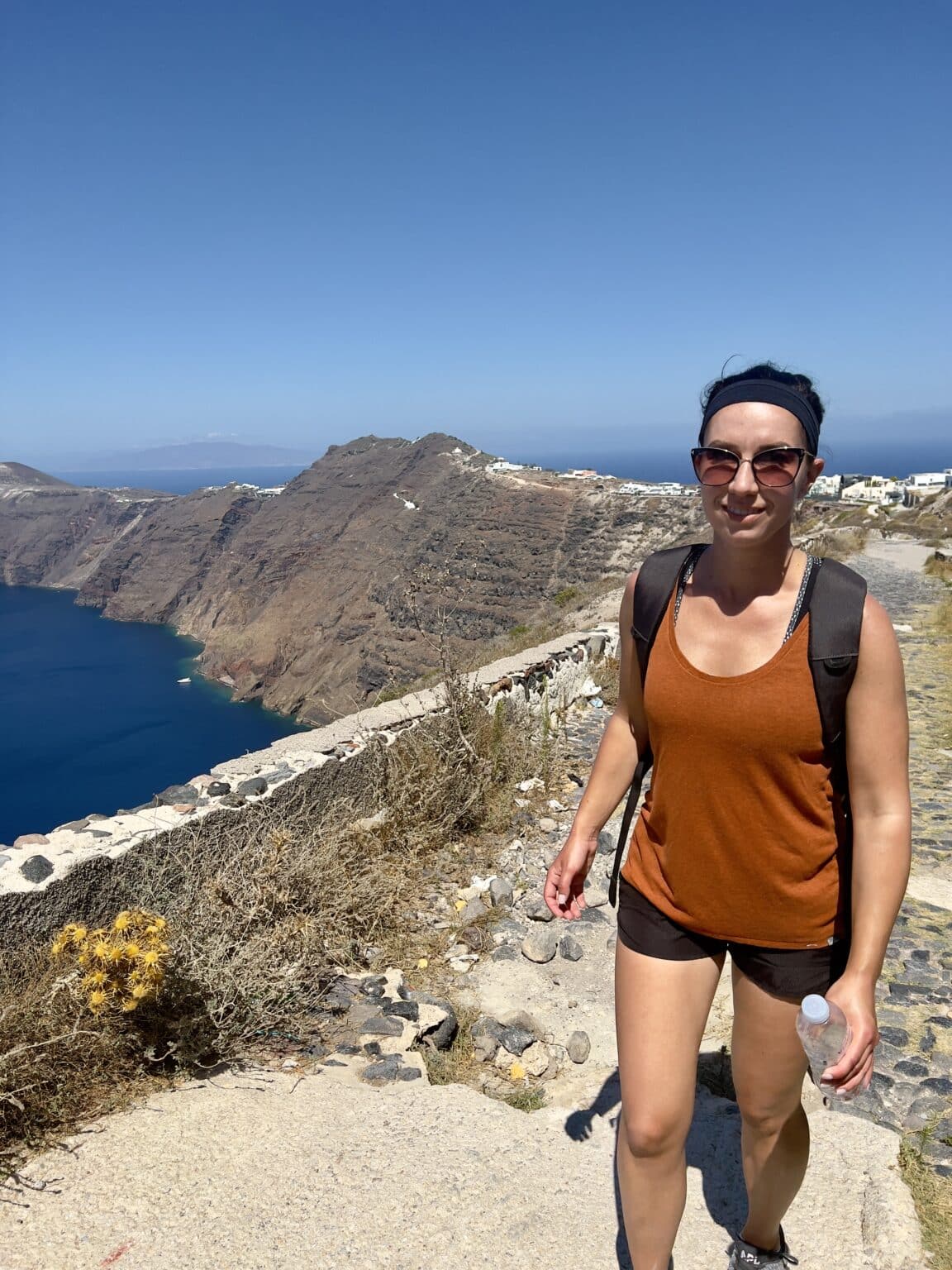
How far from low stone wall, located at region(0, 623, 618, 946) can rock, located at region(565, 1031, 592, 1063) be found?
71.3 inches

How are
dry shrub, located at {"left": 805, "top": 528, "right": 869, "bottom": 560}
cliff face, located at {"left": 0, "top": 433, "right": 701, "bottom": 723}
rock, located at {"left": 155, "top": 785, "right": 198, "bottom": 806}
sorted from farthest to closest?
cliff face, located at {"left": 0, "top": 433, "right": 701, "bottom": 723}
dry shrub, located at {"left": 805, "top": 528, "right": 869, "bottom": 560}
rock, located at {"left": 155, "top": 785, "right": 198, "bottom": 806}

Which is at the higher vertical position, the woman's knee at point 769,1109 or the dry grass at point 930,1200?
the woman's knee at point 769,1109

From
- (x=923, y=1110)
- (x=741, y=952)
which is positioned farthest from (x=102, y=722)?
(x=741, y=952)

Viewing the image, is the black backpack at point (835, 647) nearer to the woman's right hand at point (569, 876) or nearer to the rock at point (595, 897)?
the woman's right hand at point (569, 876)

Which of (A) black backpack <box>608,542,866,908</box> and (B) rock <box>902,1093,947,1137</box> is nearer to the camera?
(A) black backpack <box>608,542,866,908</box>

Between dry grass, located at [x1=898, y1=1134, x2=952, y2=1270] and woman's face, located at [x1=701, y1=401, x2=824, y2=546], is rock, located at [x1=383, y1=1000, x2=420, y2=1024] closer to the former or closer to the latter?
dry grass, located at [x1=898, y1=1134, x2=952, y2=1270]

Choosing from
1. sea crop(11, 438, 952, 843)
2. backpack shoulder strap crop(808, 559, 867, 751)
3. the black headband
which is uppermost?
the black headband

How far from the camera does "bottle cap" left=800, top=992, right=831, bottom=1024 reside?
1.44m

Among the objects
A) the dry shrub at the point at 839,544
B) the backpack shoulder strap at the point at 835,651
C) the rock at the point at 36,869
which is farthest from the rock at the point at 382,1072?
the dry shrub at the point at 839,544

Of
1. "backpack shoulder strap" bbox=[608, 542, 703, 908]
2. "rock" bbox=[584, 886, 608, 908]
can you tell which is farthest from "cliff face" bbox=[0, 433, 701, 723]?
"backpack shoulder strap" bbox=[608, 542, 703, 908]

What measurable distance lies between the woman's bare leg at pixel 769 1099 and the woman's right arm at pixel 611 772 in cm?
42

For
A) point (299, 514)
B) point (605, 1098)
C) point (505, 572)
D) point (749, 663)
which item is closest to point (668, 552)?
point (749, 663)

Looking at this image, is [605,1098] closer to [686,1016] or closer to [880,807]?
[686,1016]

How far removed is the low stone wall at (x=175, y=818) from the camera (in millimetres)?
3002
